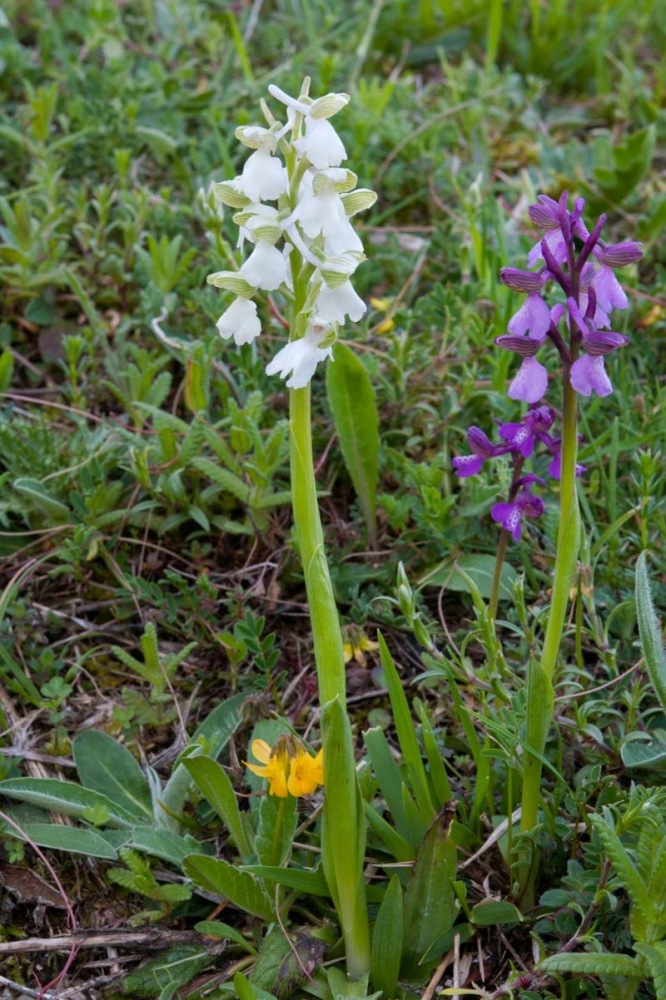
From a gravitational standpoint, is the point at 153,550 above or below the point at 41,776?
above

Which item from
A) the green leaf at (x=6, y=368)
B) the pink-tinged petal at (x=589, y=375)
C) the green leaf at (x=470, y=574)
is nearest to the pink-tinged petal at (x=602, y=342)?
the pink-tinged petal at (x=589, y=375)

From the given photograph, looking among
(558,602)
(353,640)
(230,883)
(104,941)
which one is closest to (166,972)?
(104,941)

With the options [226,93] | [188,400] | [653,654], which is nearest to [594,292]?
[653,654]

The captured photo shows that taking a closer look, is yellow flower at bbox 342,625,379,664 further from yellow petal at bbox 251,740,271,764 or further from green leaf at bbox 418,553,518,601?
yellow petal at bbox 251,740,271,764

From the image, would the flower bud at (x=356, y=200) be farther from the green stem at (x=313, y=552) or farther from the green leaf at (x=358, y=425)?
the green leaf at (x=358, y=425)

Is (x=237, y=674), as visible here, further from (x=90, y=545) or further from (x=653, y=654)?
(x=653, y=654)

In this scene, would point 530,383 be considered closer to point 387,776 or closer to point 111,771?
point 387,776

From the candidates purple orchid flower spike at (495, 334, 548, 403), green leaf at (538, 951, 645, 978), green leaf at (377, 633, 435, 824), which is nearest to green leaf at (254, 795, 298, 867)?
green leaf at (377, 633, 435, 824)
